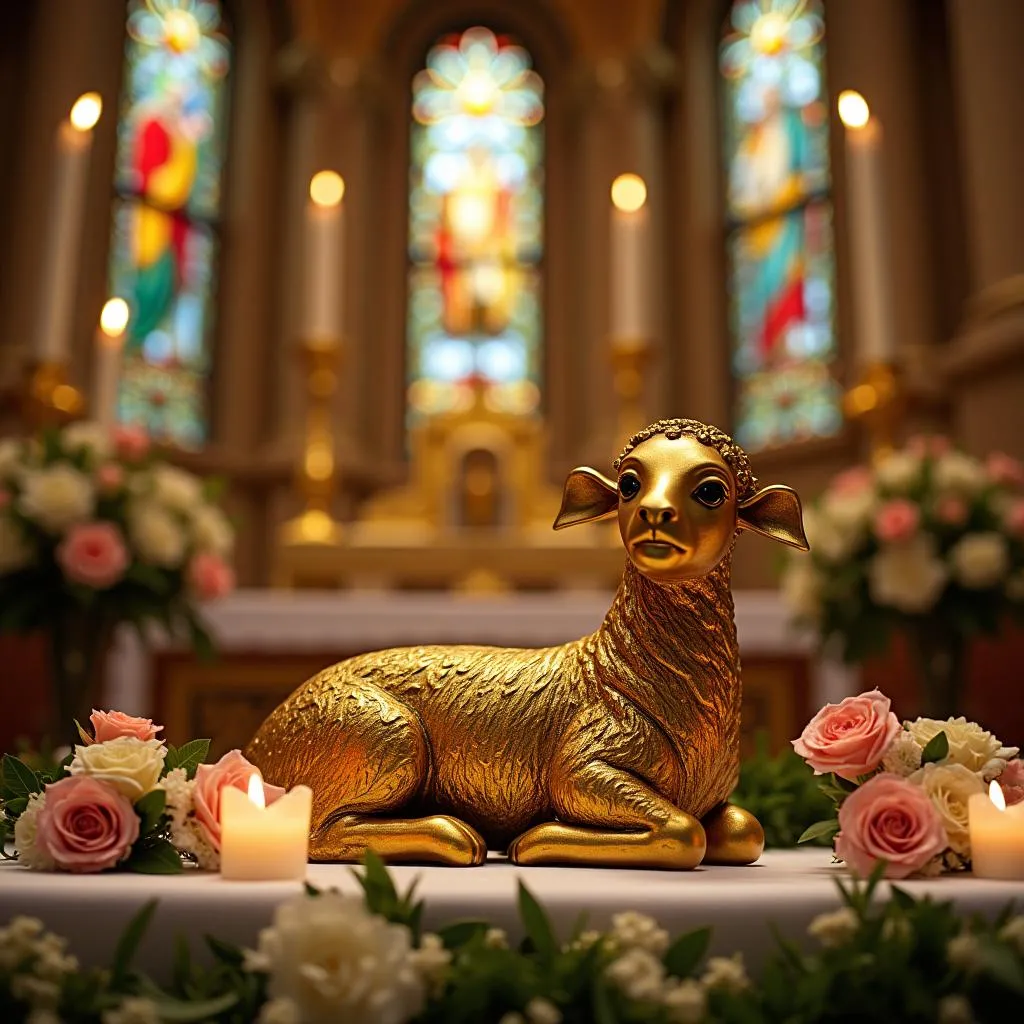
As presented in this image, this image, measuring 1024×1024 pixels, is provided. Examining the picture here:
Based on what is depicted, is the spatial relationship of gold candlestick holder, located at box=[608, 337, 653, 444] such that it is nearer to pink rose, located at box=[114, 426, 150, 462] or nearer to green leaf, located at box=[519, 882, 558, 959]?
pink rose, located at box=[114, 426, 150, 462]

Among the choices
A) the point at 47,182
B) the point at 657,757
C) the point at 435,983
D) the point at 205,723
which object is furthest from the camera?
the point at 47,182

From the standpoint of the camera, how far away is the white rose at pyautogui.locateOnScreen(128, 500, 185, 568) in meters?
2.76

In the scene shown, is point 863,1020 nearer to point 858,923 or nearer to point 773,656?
point 858,923

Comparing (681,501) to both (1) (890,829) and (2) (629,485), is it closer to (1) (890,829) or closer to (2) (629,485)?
(2) (629,485)

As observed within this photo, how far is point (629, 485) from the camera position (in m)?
Result: 1.25

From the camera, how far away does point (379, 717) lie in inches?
49.5

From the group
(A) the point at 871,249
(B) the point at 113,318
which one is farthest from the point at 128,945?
(A) the point at 871,249

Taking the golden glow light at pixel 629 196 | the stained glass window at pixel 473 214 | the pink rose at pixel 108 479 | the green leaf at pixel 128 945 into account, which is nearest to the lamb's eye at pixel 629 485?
the green leaf at pixel 128 945

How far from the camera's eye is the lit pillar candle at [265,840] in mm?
1032

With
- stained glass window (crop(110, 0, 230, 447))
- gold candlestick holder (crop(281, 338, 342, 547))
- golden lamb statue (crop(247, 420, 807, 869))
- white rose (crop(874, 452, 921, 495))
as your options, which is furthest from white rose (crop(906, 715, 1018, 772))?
stained glass window (crop(110, 0, 230, 447))

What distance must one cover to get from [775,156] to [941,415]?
7.34ft

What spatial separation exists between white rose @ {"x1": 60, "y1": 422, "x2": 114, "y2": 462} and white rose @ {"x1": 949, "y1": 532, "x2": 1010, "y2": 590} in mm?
2009

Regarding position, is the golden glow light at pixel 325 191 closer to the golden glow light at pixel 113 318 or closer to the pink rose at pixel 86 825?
the golden glow light at pixel 113 318

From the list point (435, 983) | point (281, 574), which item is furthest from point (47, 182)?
point (435, 983)
